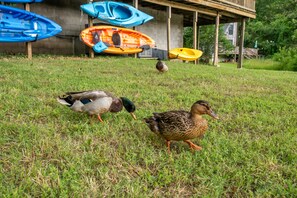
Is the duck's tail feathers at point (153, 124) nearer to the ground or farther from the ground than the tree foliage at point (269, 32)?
nearer to the ground

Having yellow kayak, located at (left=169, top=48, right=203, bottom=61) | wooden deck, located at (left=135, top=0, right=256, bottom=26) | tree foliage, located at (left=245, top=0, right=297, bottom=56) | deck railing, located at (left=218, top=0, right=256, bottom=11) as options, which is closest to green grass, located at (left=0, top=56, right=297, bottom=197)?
yellow kayak, located at (left=169, top=48, right=203, bottom=61)

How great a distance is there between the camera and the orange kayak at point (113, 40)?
383 inches

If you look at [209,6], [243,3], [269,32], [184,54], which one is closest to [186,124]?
[184,54]

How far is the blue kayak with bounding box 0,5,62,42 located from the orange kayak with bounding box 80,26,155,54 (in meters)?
1.41

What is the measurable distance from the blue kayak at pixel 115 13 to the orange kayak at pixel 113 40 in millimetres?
369

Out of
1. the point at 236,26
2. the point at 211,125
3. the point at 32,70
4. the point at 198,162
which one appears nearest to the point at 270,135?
the point at 211,125

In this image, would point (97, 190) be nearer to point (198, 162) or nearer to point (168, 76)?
point (198, 162)

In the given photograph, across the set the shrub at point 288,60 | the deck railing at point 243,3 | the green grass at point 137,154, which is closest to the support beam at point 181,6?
the deck railing at point 243,3

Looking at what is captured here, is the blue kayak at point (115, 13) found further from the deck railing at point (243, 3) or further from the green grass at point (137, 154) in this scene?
the green grass at point (137, 154)

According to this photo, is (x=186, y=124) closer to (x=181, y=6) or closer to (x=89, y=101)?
(x=89, y=101)

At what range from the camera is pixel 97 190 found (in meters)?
1.79

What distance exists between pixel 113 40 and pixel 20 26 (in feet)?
11.4

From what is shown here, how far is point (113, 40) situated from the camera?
34.7ft

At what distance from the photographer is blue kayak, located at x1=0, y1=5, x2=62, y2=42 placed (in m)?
8.10
